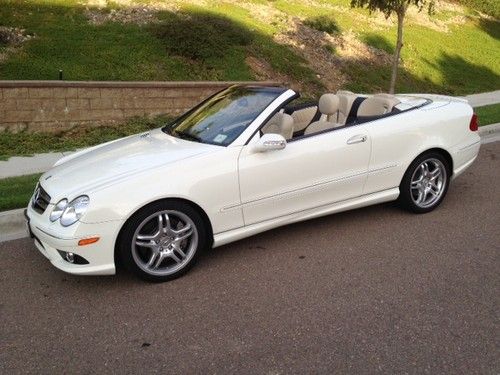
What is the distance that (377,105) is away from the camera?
518 cm

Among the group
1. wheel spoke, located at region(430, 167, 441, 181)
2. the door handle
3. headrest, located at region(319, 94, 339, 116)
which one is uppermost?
headrest, located at region(319, 94, 339, 116)

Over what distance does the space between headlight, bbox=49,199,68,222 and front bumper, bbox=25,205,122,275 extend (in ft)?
0.14

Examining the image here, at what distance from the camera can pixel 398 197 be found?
5.10 metres

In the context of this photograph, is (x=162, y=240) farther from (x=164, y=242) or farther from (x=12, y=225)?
(x=12, y=225)

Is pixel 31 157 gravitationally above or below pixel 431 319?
below

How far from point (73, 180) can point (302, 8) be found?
15.2 meters

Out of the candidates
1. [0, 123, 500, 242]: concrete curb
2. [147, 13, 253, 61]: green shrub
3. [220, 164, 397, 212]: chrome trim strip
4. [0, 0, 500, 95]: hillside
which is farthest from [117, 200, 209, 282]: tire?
[147, 13, 253, 61]: green shrub

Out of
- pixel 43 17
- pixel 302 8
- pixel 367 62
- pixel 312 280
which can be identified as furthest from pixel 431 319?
pixel 302 8

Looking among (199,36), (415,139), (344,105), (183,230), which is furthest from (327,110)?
(199,36)

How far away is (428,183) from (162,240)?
2794 mm

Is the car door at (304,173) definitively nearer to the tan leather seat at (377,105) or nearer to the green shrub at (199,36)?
the tan leather seat at (377,105)

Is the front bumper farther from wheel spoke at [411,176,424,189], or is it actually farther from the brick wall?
the brick wall

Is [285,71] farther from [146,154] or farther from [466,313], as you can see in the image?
[466,313]

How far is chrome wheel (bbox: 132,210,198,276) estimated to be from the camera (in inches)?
150
